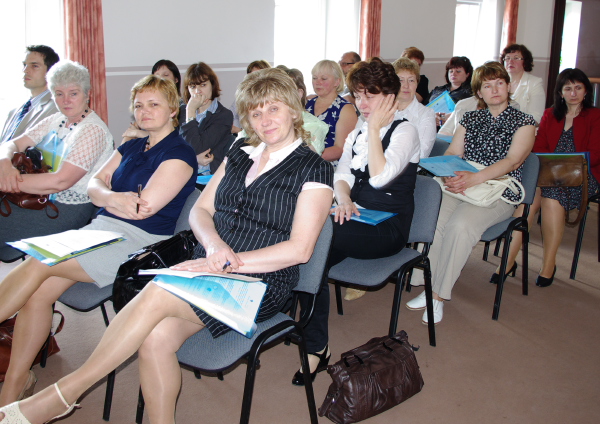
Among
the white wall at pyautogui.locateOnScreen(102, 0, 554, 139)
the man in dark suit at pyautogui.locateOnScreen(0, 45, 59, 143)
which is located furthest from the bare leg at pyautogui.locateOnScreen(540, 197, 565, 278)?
the white wall at pyautogui.locateOnScreen(102, 0, 554, 139)

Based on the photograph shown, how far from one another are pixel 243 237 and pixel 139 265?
363mm

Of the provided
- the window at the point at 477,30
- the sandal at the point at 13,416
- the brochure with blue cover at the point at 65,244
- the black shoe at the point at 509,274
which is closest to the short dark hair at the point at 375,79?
the brochure with blue cover at the point at 65,244

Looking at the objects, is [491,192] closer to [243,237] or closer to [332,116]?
[332,116]

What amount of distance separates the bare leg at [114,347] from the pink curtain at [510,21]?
8.73 meters

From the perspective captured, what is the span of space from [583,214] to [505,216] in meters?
0.77

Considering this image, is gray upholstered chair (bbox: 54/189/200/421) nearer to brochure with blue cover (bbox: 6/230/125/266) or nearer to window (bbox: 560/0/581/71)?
brochure with blue cover (bbox: 6/230/125/266)

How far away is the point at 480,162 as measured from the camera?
3.18 meters

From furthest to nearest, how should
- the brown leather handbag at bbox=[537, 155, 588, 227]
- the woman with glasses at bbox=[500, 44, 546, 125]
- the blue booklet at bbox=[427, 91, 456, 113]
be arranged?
the blue booklet at bbox=[427, 91, 456, 113]
the woman with glasses at bbox=[500, 44, 546, 125]
the brown leather handbag at bbox=[537, 155, 588, 227]

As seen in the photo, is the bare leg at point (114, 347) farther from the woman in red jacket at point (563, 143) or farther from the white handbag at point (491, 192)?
the woman in red jacket at point (563, 143)

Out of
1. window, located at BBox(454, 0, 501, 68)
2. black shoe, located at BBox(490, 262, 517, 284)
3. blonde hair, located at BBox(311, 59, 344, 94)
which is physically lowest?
black shoe, located at BBox(490, 262, 517, 284)

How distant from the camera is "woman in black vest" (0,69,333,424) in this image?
5.31ft

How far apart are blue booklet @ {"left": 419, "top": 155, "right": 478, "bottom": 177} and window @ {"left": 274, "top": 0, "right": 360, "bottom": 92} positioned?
13.1 ft

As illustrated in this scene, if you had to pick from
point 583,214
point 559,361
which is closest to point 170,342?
point 559,361

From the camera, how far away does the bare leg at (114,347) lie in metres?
1.58
